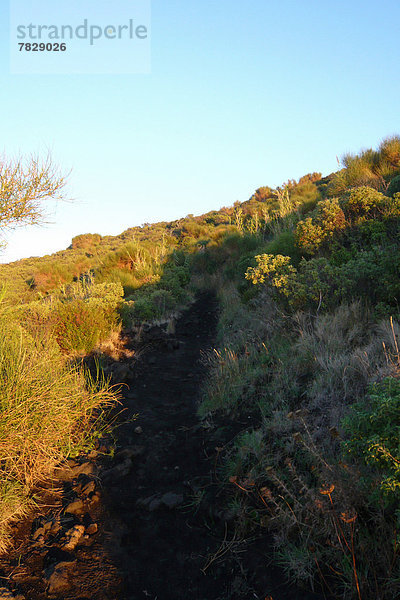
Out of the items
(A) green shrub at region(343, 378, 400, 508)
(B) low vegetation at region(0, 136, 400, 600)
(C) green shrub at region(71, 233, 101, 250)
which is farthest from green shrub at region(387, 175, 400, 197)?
(C) green shrub at region(71, 233, 101, 250)

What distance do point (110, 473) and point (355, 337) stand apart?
3306mm

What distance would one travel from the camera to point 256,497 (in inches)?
118

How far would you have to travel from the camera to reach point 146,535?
2906mm

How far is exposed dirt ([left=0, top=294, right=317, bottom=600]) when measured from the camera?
239 centimetres

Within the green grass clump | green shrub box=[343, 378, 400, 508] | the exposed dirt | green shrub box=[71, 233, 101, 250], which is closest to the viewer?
green shrub box=[343, 378, 400, 508]

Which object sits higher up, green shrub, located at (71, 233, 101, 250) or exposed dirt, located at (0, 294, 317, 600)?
green shrub, located at (71, 233, 101, 250)

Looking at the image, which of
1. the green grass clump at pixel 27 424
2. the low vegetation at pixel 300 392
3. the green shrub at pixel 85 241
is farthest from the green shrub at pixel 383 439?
the green shrub at pixel 85 241

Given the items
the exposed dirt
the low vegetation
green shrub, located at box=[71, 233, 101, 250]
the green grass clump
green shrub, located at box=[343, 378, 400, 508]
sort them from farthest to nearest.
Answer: green shrub, located at box=[71, 233, 101, 250] → the green grass clump → the exposed dirt → the low vegetation → green shrub, located at box=[343, 378, 400, 508]

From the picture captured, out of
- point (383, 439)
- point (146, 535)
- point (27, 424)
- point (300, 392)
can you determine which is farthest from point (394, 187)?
point (27, 424)

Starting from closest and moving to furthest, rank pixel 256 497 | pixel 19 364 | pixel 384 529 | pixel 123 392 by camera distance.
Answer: pixel 384 529 → pixel 256 497 → pixel 19 364 → pixel 123 392

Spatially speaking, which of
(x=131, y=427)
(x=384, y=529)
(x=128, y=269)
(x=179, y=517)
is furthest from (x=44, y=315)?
(x=128, y=269)

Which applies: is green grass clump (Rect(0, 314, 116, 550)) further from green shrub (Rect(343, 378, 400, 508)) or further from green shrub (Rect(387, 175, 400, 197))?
green shrub (Rect(387, 175, 400, 197))

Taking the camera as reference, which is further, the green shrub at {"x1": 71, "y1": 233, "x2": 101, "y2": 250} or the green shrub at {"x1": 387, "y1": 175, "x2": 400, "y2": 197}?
the green shrub at {"x1": 71, "y1": 233, "x2": 101, "y2": 250}

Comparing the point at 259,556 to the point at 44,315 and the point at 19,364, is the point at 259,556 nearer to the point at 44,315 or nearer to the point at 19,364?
the point at 19,364
